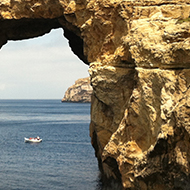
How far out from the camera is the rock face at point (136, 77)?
2383 centimetres

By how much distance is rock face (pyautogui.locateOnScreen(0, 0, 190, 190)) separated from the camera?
23828mm

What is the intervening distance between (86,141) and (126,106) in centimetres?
4594

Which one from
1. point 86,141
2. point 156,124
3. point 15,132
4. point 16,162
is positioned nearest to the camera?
point 156,124

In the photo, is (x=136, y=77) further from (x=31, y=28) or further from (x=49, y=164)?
→ (x=49, y=164)

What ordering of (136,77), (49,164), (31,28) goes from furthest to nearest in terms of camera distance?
(49,164) → (31,28) → (136,77)

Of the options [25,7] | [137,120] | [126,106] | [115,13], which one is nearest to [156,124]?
[137,120]

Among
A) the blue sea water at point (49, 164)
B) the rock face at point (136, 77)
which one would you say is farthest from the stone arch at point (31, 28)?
the blue sea water at point (49, 164)

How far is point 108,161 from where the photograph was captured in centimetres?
3256

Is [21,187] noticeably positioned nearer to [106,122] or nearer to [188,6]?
[106,122]

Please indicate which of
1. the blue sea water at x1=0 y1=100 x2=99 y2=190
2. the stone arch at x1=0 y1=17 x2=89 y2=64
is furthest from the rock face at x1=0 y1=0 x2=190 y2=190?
the blue sea water at x1=0 y1=100 x2=99 y2=190

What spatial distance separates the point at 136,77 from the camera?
92.4ft

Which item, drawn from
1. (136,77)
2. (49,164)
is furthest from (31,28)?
(49,164)

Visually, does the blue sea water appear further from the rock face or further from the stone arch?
the stone arch

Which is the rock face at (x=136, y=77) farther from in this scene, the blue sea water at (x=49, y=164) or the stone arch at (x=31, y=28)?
the blue sea water at (x=49, y=164)
